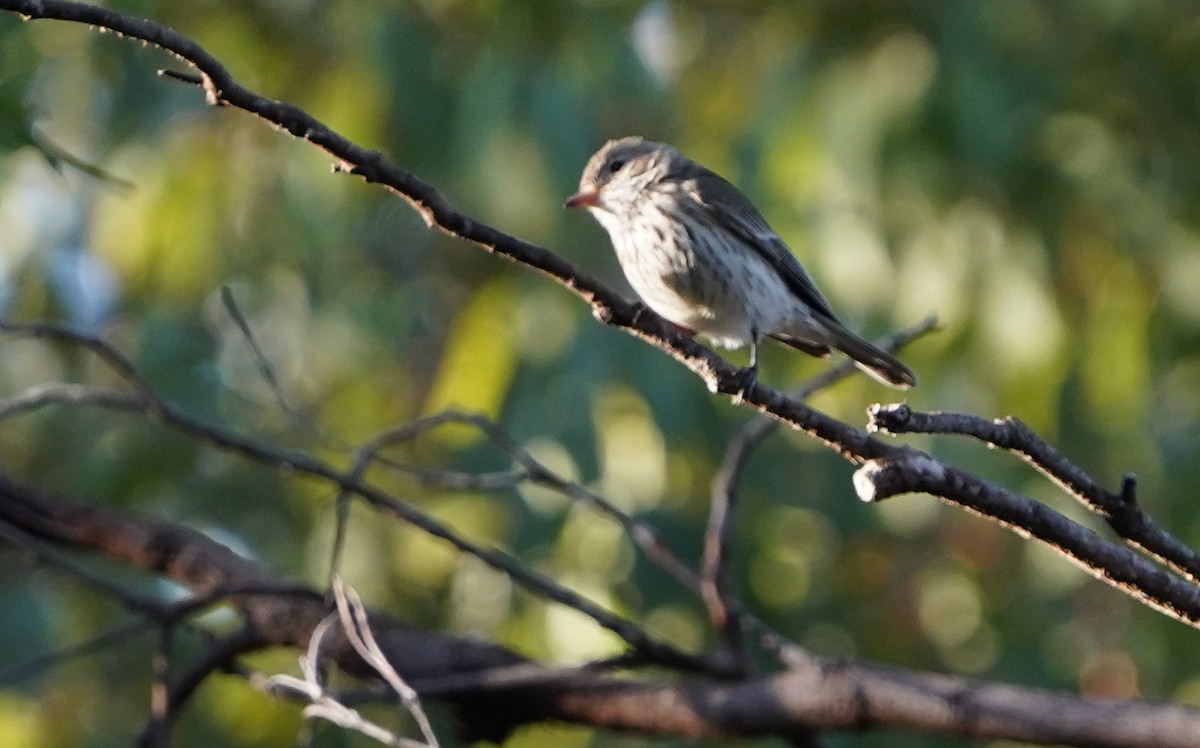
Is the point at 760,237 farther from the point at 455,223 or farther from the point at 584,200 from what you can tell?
the point at 455,223

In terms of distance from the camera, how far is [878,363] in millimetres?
4023

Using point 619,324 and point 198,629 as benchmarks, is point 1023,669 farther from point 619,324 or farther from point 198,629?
point 619,324

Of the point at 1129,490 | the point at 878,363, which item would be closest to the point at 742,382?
the point at 1129,490

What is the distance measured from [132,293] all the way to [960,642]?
3.09 m

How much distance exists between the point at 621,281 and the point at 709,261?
145cm

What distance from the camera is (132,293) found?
5.39 metres

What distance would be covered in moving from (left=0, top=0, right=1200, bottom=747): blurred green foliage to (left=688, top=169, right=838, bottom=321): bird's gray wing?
0.85 feet

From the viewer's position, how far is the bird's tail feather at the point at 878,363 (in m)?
3.97

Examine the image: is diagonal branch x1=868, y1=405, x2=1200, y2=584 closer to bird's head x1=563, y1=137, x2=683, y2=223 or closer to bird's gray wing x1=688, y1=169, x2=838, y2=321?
bird's gray wing x1=688, y1=169, x2=838, y2=321

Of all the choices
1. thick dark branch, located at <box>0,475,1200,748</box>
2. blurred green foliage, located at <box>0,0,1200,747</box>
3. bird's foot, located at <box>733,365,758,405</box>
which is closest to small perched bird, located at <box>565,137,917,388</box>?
blurred green foliage, located at <box>0,0,1200,747</box>

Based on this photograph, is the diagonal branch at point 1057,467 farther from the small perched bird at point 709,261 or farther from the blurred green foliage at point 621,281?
the blurred green foliage at point 621,281

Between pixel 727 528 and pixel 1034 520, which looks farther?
pixel 727 528

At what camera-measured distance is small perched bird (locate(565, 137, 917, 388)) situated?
410cm

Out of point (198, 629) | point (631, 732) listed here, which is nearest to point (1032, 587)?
point (631, 732)
